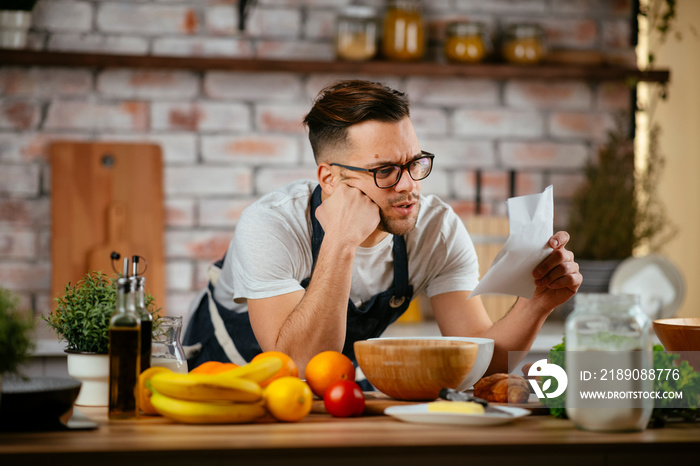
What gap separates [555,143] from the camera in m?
2.77

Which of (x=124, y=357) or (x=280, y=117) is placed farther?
(x=280, y=117)

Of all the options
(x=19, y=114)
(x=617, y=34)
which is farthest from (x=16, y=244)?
(x=617, y=34)

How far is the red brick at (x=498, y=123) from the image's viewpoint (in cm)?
273

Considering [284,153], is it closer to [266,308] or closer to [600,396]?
[266,308]

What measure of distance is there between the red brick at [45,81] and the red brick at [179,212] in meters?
0.50

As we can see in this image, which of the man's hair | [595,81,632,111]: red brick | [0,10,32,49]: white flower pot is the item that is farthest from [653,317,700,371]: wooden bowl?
[0,10,32,49]: white flower pot

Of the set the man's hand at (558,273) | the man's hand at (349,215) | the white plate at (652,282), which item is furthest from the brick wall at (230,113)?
the man's hand at (558,273)

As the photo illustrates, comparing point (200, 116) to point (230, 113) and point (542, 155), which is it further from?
point (542, 155)

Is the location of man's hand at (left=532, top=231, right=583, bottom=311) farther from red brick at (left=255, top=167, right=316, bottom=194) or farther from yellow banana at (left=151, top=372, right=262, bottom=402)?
red brick at (left=255, top=167, right=316, bottom=194)

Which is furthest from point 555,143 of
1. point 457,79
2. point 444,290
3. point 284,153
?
point 444,290

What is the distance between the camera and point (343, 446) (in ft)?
2.67

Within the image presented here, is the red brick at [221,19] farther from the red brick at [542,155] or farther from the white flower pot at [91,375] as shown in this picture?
the white flower pot at [91,375]

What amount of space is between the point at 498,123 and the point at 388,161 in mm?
1238

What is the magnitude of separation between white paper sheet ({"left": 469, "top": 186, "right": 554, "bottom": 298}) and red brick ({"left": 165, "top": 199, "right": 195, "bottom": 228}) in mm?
1550
